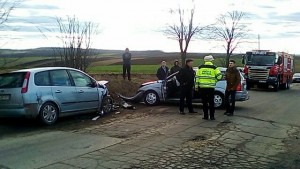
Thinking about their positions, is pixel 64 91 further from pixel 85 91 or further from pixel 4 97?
pixel 4 97

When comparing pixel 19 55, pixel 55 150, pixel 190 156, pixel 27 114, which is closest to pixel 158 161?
pixel 190 156

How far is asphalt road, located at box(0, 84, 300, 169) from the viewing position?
7.02m

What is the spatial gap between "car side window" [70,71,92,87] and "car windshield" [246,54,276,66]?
1947 centimetres

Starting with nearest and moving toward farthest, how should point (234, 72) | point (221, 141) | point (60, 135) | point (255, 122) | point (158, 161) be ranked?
1. point (158, 161)
2. point (221, 141)
3. point (60, 135)
4. point (255, 122)
5. point (234, 72)

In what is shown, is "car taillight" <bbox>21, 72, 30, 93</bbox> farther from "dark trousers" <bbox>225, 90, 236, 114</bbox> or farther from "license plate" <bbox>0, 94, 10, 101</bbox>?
"dark trousers" <bbox>225, 90, 236, 114</bbox>

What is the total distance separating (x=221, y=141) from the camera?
29.1ft

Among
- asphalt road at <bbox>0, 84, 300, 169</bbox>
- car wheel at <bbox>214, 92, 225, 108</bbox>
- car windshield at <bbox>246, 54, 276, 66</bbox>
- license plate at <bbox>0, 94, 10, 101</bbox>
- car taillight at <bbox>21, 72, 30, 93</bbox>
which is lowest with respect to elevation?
asphalt road at <bbox>0, 84, 300, 169</bbox>

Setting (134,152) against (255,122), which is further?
(255,122)

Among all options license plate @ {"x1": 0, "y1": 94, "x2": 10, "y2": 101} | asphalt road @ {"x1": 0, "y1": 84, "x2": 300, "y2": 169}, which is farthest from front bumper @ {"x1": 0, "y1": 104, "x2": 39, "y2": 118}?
asphalt road @ {"x1": 0, "y1": 84, "x2": 300, "y2": 169}

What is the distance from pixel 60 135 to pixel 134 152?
256cm

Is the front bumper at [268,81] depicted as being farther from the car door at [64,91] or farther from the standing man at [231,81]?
the car door at [64,91]

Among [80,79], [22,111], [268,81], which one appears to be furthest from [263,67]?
[22,111]

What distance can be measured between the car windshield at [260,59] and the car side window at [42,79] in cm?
2134

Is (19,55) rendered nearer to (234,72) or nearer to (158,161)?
(234,72)
